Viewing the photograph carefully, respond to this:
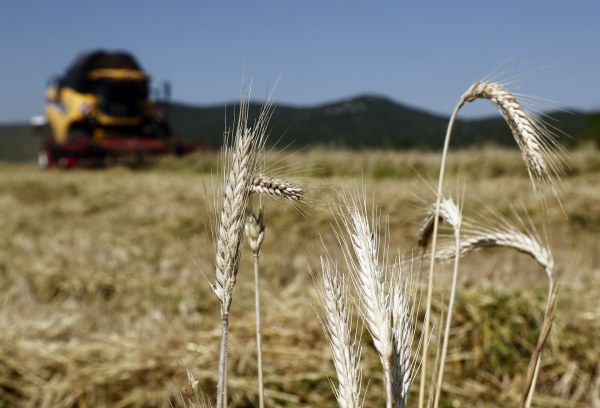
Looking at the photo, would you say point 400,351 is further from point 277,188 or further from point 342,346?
point 277,188

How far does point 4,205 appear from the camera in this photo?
20.1 feet

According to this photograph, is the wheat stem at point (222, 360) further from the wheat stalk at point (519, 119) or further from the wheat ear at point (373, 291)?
the wheat stalk at point (519, 119)

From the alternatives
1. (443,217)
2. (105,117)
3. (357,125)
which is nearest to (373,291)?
(443,217)

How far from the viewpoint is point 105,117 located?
13805mm

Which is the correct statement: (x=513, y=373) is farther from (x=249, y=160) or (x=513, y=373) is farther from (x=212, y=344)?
(x=249, y=160)

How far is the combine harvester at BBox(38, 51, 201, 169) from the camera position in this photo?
39.8 feet

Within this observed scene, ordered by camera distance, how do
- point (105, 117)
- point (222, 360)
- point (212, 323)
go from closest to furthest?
point (222, 360) < point (212, 323) < point (105, 117)

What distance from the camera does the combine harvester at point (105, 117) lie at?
12.1 meters

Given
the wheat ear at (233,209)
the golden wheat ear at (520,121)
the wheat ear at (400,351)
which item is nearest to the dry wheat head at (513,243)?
the golden wheat ear at (520,121)

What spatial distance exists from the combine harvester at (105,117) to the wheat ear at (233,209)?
11.8 meters

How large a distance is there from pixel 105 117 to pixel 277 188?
47.1 feet

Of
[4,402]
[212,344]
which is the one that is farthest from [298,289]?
[4,402]

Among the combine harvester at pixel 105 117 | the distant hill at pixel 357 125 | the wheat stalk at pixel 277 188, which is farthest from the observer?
the distant hill at pixel 357 125

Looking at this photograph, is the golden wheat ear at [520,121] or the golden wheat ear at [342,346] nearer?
the golden wheat ear at [342,346]
